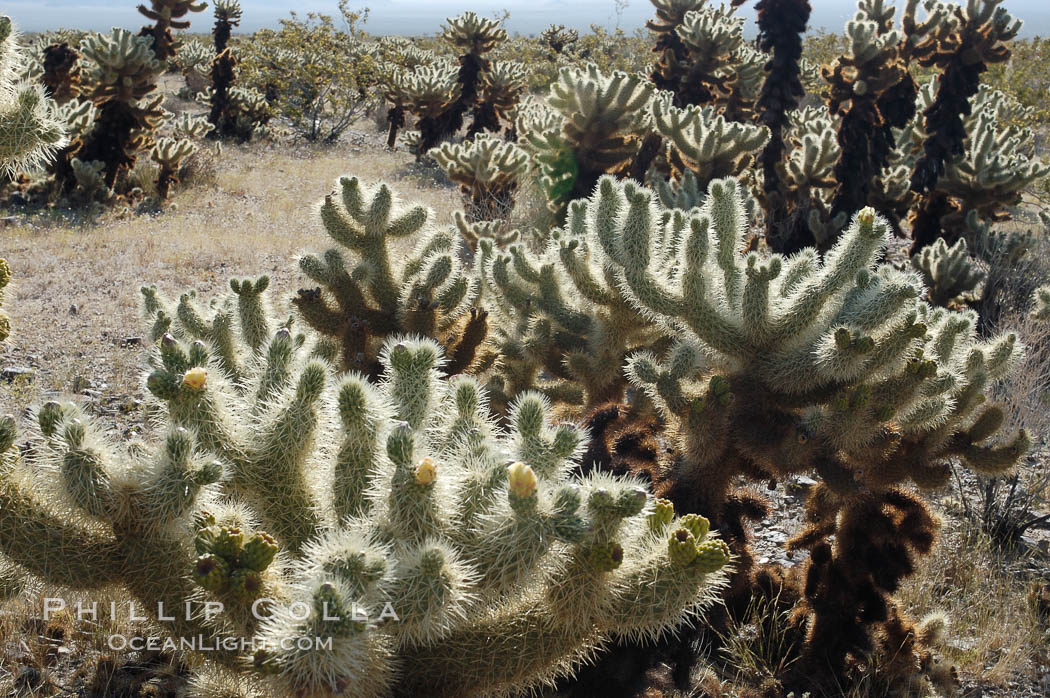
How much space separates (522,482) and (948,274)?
263 inches

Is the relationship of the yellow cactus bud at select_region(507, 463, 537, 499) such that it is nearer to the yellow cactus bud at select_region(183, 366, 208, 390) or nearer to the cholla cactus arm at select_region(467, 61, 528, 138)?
the yellow cactus bud at select_region(183, 366, 208, 390)

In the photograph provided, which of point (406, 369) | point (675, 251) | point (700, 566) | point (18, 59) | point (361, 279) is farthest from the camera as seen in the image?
point (361, 279)

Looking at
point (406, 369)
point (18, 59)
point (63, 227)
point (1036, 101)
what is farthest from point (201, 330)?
point (1036, 101)

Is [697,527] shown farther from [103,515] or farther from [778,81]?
[778,81]

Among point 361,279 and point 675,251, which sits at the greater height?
point 675,251

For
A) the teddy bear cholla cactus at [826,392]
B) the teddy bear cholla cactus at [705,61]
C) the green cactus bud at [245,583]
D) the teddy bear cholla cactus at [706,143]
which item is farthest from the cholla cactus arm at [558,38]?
the green cactus bud at [245,583]

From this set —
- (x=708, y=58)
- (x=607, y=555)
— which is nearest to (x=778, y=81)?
(x=708, y=58)

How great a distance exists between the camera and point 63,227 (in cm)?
940

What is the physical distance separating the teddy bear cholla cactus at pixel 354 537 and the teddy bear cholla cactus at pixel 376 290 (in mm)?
1791

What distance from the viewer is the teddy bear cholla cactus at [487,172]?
10070mm

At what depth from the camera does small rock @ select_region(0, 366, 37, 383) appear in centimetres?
515

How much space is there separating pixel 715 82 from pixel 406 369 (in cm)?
1092

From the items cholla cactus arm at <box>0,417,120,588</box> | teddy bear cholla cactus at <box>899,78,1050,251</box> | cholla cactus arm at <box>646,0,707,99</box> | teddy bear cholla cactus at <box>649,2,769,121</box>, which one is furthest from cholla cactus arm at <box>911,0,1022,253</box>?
cholla cactus arm at <box>0,417,120,588</box>

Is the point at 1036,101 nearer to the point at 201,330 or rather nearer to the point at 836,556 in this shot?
the point at 836,556
